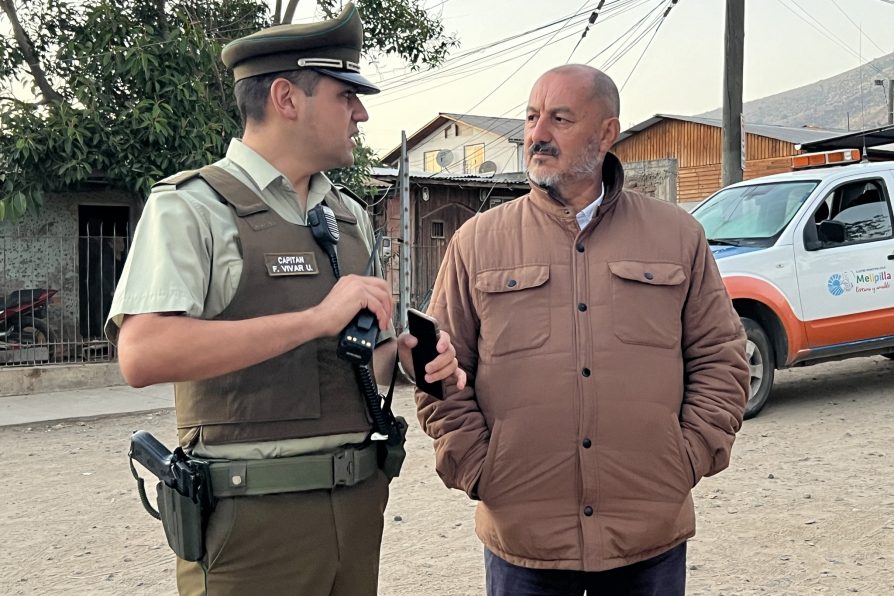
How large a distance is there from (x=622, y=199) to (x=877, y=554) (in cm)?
274

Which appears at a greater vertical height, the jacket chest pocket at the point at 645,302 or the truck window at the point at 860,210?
the truck window at the point at 860,210

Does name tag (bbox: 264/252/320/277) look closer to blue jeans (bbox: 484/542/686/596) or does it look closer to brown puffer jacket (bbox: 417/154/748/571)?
brown puffer jacket (bbox: 417/154/748/571)

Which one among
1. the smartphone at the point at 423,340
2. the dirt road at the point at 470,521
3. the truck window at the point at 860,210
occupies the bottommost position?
the dirt road at the point at 470,521

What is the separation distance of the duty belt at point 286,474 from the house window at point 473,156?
144 ft

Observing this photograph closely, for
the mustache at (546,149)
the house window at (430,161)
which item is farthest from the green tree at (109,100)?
the house window at (430,161)

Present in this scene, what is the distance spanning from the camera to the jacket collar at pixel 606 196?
7.87 feet

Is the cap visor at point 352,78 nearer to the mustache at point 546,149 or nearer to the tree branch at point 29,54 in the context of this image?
the mustache at point 546,149

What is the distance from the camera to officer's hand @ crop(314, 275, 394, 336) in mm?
1786

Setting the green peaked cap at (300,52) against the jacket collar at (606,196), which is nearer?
the green peaked cap at (300,52)

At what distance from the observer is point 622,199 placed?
2463mm

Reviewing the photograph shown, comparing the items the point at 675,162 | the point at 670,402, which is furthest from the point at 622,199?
the point at 675,162

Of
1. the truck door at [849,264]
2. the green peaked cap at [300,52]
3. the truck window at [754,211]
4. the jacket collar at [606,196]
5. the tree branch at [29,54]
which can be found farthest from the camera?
the tree branch at [29,54]

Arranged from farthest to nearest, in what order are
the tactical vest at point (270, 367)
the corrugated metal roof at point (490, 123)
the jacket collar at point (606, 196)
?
the corrugated metal roof at point (490, 123) → the jacket collar at point (606, 196) → the tactical vest at point (270, 367)

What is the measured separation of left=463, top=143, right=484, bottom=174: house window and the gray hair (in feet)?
143
